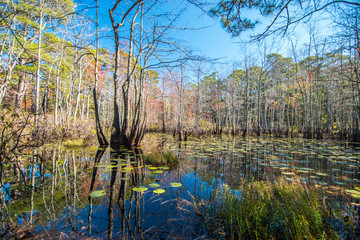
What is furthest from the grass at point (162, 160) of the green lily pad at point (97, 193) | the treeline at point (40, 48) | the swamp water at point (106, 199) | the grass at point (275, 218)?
the treeline at point (40, 48)

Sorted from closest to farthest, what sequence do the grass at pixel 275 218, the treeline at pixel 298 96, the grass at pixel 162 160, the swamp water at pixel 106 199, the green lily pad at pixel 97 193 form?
the grass at pixel 275 218 → the swamp water at pixel 106 199 → the green lily pad at pixel 97 193 → the grass at pixel 162 160 → the treeline at pixel 298 96

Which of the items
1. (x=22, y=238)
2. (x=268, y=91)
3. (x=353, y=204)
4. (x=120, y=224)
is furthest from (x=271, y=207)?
(x=268, y=91)

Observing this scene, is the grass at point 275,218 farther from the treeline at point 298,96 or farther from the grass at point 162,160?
the treeline at point 298,96

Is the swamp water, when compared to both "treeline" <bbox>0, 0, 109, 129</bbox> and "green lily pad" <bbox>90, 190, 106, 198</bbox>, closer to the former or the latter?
"green lily pad" <bbox>90, 190, 106, 198</bbox>

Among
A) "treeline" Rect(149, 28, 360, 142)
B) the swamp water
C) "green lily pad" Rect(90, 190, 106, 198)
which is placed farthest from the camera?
"treeline" Rect(149, 28, 360, 142)

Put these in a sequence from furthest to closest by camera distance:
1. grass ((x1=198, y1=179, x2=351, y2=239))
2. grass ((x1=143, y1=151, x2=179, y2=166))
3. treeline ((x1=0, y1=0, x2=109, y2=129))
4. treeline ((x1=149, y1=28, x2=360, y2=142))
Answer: treeline ((x1=149, y1=28, x2=360, y2=142)), treeline ((x1=0, y1=0, x2=109, y2=129)), grass ((x1=143, y1=151, x2=179, y2=166)), grass ((x1=198, y1=179, x2=351, y2=239))

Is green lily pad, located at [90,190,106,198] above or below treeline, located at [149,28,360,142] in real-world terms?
below

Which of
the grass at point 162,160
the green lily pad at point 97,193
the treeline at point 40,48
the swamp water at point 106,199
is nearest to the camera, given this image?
the swamp water at point 106,199

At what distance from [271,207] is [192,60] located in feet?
13.9

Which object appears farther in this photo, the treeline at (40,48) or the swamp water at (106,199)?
the treeline at (40,48)

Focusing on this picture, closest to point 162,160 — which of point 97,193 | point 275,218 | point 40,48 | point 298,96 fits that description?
point 97,193

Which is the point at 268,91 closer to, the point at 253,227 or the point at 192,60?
the point at 192,60

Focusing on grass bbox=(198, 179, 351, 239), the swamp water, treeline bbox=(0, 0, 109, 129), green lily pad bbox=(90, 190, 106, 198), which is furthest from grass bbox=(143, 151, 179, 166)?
treeline bbox=(0, 0, 109, 129)

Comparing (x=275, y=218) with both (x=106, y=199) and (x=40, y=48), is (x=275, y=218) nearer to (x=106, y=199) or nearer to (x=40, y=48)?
(x=106, y=199)
